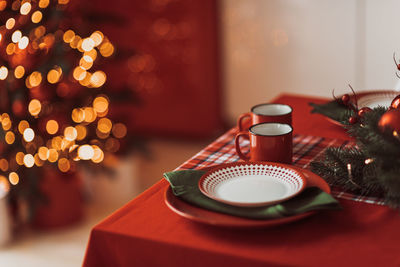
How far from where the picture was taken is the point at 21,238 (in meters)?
2.46

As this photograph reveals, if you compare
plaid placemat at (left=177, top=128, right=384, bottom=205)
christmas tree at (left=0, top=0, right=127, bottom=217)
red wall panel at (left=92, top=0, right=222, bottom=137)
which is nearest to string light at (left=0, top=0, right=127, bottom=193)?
christmas tree at (left=0, top=0, right=127, bottom=217)

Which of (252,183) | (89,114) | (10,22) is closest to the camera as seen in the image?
(252,183)

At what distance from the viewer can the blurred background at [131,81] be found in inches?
89.3

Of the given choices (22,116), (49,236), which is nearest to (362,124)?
(22,116)

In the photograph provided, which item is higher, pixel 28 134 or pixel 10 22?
pixel 10 22

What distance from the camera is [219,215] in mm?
962

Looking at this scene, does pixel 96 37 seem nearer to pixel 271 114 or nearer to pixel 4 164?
pixel 4 164

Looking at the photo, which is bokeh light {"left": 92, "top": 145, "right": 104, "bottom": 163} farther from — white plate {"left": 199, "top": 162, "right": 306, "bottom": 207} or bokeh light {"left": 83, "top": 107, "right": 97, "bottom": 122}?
white plate {"left": 199, "top": 162, "right": 306, "bottom": 207}

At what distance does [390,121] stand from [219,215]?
0.32 m

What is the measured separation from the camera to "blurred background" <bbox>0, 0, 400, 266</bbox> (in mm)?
2268

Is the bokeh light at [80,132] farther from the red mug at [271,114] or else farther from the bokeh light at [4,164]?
the red mug at [271,114]

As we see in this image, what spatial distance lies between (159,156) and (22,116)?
1.10 m

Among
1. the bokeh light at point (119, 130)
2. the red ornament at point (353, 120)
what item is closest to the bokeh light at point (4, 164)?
the bokeh light at point (119, 130)

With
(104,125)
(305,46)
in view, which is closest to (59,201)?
(104,125)
